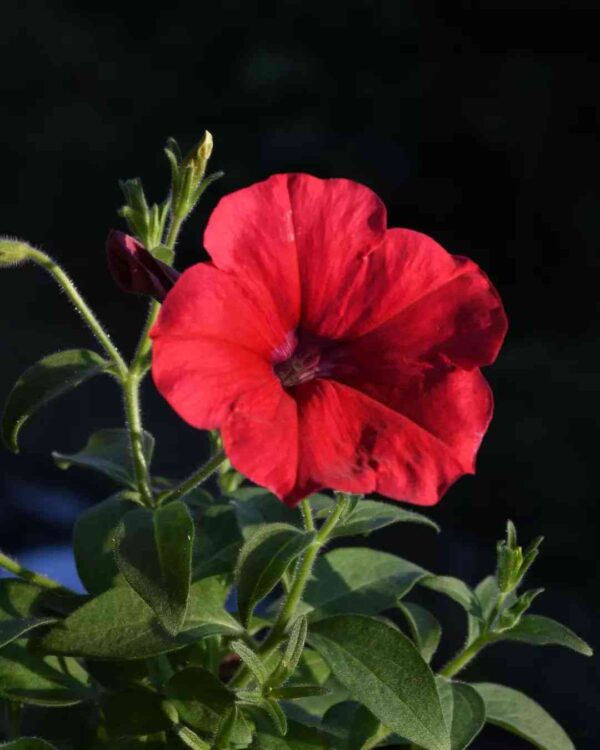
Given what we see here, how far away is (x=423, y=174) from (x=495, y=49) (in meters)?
0.29

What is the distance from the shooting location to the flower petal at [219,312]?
0.60m

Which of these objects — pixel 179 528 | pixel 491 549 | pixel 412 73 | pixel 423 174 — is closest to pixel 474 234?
pixel 423 174

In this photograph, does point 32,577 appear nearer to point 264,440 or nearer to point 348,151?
point 264,440

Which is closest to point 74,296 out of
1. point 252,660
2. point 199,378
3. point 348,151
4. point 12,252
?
point 12,252

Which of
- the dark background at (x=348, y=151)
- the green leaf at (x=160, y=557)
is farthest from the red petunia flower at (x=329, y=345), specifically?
the dark background at (x=348, y=151)

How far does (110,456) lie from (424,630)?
0.28 m

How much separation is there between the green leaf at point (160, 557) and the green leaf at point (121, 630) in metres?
0.05

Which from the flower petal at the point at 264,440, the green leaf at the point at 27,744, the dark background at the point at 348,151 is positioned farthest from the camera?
the dark background at the point at 348,151

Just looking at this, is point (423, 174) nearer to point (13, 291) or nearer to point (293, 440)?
point (13, 291)

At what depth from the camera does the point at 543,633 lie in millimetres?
759

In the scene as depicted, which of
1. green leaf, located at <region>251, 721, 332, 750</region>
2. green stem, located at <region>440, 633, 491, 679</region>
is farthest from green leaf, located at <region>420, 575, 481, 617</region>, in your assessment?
green leaf, located at <region>251, 721, 332, 750</region>

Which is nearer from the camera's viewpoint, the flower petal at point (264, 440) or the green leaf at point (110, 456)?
the flower petal at point (264, 440)

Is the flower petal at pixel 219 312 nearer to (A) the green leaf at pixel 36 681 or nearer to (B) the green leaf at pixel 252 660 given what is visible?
(B) the green leaf at pixel 252 660

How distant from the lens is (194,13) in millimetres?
2355
